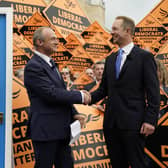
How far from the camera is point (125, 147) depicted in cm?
183

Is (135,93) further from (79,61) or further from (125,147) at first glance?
(79,61)

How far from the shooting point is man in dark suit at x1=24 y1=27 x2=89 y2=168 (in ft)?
5.58

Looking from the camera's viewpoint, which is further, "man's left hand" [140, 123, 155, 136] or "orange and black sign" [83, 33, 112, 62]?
"orange and black sign" [83, 33, 112, 62]

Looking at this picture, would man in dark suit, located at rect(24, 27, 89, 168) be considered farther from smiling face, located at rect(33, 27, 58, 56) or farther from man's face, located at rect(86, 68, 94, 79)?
man's face, located at rect(86, 68, 94, 79)

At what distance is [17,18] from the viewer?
2434 mm

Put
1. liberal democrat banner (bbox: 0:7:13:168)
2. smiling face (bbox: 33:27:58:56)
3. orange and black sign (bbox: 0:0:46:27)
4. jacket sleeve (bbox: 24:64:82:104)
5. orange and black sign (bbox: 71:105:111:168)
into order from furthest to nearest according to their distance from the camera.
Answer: orange and black sign (bbox: 71:105:111:168) < orange and black sign (bbox: 0:0:46:27) < liberal democrat banner (bbox: 0:7:13:168) < smiling face (bbox: 33:27:58:56) < jacket sleeve (bbox: 24:64:82:104)

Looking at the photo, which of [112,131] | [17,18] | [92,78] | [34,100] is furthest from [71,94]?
[17,18]

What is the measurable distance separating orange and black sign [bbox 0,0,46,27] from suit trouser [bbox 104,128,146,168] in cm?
124

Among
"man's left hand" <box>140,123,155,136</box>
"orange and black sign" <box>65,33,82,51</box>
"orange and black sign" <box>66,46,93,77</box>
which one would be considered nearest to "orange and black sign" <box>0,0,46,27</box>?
"orange and black sign" <box>65,33,82,51</box>

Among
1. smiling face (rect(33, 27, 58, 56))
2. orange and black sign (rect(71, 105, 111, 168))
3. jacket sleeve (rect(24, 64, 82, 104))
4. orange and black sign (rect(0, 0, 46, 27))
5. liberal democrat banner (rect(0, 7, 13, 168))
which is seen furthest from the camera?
orange and black sign (rect(71, 105, 111, 168))

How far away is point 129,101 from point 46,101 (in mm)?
533

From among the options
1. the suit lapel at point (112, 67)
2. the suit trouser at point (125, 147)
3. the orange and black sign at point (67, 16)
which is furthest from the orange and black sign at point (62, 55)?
the suit trouser at point (125, 147)

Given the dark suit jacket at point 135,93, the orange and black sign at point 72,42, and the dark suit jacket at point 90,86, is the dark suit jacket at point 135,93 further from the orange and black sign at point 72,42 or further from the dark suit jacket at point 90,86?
the orange and black sign at point 72,42

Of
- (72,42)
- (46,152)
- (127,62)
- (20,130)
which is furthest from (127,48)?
(20,130)
